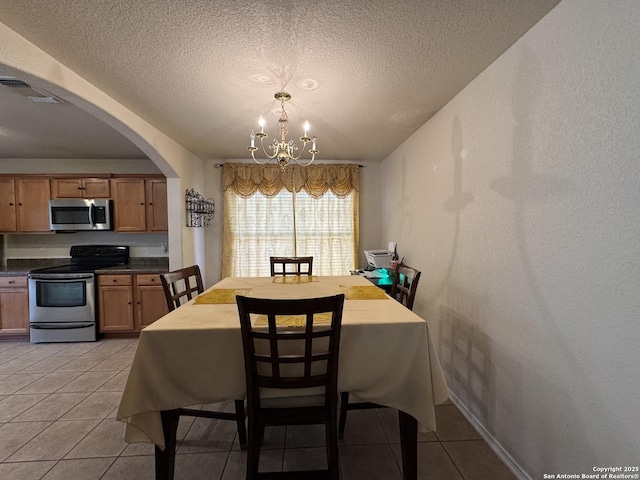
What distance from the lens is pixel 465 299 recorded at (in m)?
1.98

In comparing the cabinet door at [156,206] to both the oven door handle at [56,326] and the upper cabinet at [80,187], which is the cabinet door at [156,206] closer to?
the upper cabinet at [80,187]

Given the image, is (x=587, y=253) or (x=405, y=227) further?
(x=405, y=227)

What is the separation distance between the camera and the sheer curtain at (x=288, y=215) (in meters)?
3.86

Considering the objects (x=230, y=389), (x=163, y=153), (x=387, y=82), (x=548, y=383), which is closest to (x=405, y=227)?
(x=387, y=82)

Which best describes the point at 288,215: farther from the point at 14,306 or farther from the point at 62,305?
the point at 14,306

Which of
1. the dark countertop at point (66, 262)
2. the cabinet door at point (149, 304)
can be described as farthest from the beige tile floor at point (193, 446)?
the dark countertop at point (66, 262)

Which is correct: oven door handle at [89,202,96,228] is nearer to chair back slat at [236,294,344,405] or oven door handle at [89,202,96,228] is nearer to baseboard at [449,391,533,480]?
chair back slat at [236,294,344,405]

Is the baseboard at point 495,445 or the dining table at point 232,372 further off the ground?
the dining table at point 232,372

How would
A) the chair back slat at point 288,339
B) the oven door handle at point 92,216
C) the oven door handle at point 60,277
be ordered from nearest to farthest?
the chair back slat at point 288,339 < the oven door handle at point 60,277 < the oven door handle at point 92,216

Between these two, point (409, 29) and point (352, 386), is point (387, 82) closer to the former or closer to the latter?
point (409, 29)

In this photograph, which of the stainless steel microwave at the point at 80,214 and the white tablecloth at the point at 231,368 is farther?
the stainless steel microwave at the point at 80,214

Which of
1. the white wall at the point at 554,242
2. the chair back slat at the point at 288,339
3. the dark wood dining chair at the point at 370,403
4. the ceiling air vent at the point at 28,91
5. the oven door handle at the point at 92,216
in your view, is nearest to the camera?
the white wall at the point at 554,242

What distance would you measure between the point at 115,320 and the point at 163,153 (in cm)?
216

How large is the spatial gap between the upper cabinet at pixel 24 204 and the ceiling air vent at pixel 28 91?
6.57 ft
